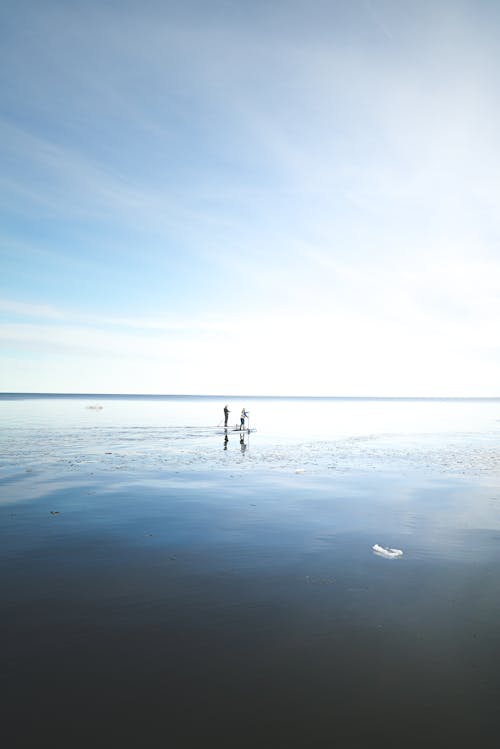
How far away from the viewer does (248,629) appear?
8211 millimetres

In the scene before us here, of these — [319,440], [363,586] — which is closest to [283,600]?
[363,586]

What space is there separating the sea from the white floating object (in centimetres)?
9

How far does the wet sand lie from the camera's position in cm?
588

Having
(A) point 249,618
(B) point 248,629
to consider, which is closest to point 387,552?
(A) point 249,618

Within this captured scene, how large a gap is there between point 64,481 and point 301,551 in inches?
572

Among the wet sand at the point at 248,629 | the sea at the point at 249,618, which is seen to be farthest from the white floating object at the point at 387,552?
the wet sand at the point at 248,629

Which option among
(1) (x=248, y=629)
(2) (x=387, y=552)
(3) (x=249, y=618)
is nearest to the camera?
(1) (x=248, y=629)

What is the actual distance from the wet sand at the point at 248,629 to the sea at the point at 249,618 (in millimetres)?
33

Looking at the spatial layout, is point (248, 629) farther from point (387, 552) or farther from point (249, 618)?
point (387, 552)

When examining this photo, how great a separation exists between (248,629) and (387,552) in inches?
233

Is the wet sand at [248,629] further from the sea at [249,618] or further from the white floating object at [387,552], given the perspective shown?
the white floating object at [387,552]

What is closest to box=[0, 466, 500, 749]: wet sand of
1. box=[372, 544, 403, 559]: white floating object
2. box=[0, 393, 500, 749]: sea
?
box=[0, 393, 500, 749]: sea

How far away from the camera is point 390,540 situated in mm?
13773

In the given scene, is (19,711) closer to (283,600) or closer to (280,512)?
(283,600)
